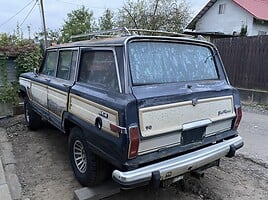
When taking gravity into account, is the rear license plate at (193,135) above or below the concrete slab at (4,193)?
above

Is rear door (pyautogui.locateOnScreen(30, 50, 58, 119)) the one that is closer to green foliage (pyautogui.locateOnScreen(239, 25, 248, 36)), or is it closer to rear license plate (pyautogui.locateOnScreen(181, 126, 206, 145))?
rear license plate (pyautogui.locateOnScreen(181, 126, 206, 145))

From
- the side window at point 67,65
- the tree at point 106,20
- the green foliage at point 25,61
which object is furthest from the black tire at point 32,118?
the tree at point 106,20

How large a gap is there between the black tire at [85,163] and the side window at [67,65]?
81 cm

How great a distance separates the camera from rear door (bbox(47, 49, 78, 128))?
156 inches

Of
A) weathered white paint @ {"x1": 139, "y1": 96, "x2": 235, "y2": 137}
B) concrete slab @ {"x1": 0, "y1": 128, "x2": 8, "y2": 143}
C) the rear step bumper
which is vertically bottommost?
concrete slab @ {"x1": 0, "y1": 128, "x2": 8, "y2": 143}

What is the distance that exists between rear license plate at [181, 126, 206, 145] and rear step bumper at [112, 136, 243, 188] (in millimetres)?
128

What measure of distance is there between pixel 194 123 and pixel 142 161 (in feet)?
2.45

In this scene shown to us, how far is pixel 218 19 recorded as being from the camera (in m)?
25.7

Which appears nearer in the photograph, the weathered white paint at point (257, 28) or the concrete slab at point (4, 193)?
the concrete slab at point (4, 193)

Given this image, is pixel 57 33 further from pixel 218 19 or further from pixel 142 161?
pixel 142 161

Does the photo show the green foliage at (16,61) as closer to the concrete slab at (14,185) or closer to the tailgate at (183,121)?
the concrete slab at (14,185)

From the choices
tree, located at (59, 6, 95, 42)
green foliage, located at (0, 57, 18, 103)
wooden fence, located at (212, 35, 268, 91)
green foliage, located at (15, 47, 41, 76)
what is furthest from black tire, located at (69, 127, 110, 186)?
tree, located at (59, 6, 95, 42)

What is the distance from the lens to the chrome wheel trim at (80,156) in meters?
3.61

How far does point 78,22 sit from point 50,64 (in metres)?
32.7
